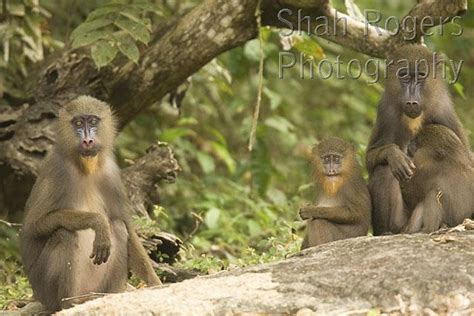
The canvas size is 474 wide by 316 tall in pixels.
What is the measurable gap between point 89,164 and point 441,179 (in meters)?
2.10

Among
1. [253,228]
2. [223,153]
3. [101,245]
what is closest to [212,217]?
[253,228]

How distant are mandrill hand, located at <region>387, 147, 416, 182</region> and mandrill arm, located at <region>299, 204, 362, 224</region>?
356 mm

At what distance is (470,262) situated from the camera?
5.23 meters

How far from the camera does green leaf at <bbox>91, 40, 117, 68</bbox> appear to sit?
6.98 metres

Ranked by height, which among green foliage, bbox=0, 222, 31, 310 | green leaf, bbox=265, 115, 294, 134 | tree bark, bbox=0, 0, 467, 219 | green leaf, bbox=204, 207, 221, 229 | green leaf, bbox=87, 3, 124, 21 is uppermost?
green leaf, bbox=87, 3, 124, 21

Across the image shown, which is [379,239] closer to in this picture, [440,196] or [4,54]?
[440,196]

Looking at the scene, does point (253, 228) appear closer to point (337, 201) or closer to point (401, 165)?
point (337, 201)

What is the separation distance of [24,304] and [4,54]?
244 centimetres

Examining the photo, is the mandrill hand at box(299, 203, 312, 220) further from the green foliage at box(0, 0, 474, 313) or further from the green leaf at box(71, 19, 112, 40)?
the green leaf at box(71, 19, 112, 40)

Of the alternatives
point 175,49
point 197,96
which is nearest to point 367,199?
point 175,49

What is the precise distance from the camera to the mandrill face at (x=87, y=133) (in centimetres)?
617

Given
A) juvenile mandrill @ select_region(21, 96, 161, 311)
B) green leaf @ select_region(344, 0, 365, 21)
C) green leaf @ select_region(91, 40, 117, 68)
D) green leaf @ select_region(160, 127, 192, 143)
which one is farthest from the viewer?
green leaf @ select_region(160, 127, 192, 143)

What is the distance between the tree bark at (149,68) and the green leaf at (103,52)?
0.90 meters

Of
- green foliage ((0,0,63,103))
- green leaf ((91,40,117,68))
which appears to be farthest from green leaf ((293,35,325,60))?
green foliage ((0,0,63,103))
